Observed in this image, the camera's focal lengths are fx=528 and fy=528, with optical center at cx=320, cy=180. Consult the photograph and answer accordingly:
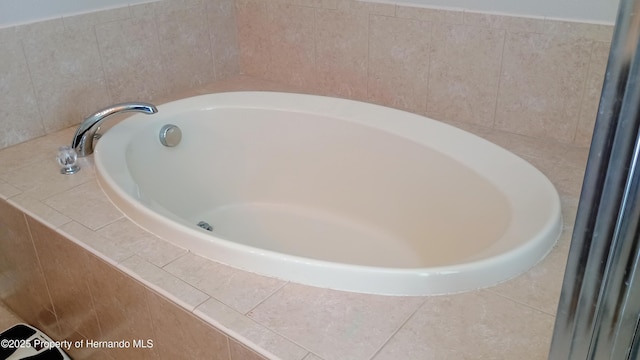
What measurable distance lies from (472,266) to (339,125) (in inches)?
33.2

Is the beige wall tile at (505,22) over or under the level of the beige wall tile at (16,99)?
over

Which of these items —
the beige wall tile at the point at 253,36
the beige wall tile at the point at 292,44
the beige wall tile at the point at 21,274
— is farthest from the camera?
the beige wall tile at the point at 253,36

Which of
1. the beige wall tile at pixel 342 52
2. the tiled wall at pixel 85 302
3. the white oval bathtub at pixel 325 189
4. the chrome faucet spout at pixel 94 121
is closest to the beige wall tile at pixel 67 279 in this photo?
the tiled wall at pixel 85 302

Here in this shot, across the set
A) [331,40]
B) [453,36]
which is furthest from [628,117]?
[331,40]

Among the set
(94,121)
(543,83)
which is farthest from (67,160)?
(543,83)

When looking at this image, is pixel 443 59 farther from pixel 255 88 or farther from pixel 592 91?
pixel 255 88

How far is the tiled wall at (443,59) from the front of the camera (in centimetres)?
A: 144

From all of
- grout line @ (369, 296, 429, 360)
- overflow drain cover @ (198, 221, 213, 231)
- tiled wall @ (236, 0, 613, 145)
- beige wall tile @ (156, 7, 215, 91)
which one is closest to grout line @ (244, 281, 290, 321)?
grout line @ (369, 296, 429, 360)

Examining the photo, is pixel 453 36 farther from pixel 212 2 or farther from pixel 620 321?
pixel 620 321

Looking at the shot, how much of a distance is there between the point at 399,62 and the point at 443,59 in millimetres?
161

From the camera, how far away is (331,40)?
1911 millimetres

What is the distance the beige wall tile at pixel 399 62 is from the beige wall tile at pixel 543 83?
0.88 feet

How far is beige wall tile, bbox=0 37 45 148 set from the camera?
1.59m

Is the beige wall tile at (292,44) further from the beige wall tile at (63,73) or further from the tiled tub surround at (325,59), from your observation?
the beige wall tile at (63,73)
